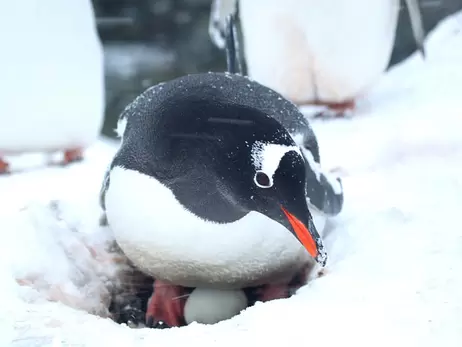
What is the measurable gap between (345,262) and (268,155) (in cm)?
16

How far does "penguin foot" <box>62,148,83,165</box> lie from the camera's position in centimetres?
152

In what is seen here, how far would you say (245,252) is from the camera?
74 centimetres

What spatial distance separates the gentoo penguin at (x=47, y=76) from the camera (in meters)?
1.37

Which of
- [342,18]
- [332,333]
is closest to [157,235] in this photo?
[332,333]

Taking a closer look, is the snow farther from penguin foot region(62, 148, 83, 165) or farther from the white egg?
the white egg

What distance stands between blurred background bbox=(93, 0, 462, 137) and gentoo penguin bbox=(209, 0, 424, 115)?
920 mm

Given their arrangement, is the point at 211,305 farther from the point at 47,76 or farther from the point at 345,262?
the point at 47,76

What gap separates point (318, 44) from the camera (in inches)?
62.8

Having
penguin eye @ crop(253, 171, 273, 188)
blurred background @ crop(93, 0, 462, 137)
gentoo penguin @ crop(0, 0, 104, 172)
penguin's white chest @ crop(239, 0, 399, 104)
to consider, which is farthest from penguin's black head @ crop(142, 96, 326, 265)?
blurred background @ crop(93, 0, 462, 137)

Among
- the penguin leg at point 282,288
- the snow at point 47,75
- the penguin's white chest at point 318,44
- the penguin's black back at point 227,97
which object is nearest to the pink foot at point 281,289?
the penguin leg at point 282,288

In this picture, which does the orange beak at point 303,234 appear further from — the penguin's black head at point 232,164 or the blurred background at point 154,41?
the blurred background at point 154,41

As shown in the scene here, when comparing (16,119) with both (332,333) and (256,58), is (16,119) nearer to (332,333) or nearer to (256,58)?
(256,58)

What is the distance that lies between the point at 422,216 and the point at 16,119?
901mm

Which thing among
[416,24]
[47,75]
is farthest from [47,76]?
[416,24]
